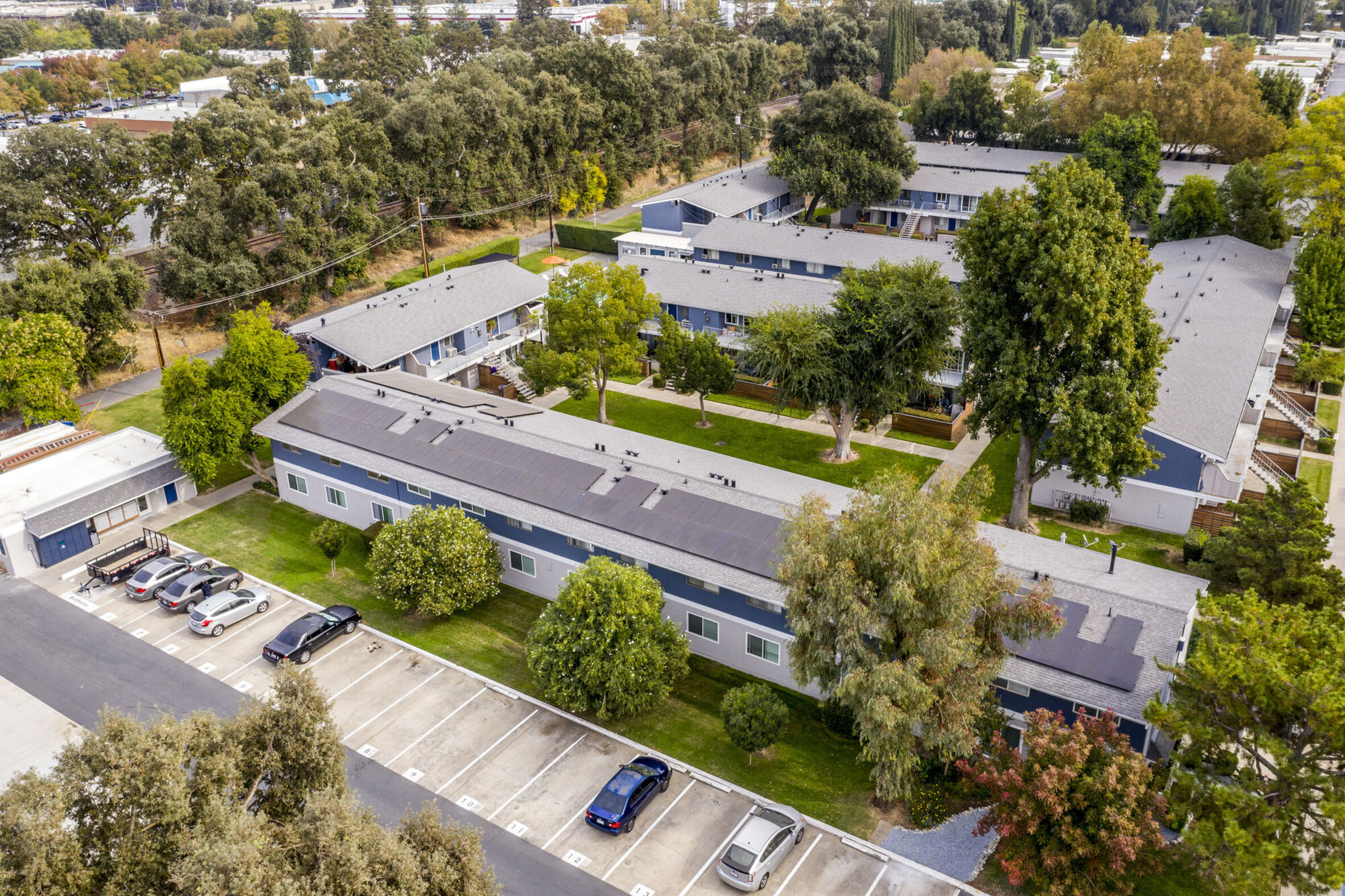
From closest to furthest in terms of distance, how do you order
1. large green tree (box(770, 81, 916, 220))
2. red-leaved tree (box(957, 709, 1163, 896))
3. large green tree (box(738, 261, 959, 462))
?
red-leaved tree (box(957, 709, 1163, 896)) → large green tree (box(738, 261, 959, 462)) → large green tree (box(770, 81, 916, 220))

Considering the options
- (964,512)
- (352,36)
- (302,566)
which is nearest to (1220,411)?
(964,512)

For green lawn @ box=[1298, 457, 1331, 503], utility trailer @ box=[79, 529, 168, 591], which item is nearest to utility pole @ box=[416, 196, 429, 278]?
utility trailer @ box=[79, 529, 168, 591]

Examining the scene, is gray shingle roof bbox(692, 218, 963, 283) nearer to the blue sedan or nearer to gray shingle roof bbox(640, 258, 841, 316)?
gray shingle roof bbox(640, 258, 841, 316)

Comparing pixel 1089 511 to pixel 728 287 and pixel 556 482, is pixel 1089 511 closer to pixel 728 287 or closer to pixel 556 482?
pixel 556 482

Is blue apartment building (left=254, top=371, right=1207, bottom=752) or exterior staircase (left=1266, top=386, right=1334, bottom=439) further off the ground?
blue apartment building (left=254, top=371, right=1207, bottom=752)

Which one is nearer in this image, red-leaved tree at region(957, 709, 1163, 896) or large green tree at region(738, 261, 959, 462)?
red-leaved tree at region(957, 709, 1163, 896)

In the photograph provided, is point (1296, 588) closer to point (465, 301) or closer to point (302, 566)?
point (302, 566)

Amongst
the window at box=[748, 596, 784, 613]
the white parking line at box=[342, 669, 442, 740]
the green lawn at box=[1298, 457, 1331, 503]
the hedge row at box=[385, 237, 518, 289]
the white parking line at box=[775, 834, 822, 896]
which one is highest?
the hedge row at box=[385, 237, 518, 289]
